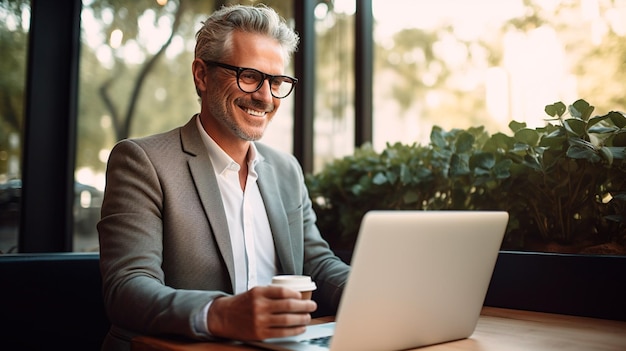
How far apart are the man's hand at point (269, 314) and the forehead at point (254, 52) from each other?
35.5 inches

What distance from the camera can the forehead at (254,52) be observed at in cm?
191

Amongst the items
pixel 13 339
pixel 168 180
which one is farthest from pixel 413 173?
pixel 13 339

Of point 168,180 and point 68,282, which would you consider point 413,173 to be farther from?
point 68,282

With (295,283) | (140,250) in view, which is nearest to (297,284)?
(295,283)

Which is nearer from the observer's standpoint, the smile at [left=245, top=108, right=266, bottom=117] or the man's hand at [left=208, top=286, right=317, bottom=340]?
the man's hand at [left=208, top=286, right=317, bottom=340]

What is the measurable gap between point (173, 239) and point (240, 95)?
0.50 meters

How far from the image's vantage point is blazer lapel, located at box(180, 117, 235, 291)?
1.74 meters

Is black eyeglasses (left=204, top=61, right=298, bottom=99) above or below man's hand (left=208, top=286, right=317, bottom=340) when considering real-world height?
above

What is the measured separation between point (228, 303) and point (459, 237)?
0.48m

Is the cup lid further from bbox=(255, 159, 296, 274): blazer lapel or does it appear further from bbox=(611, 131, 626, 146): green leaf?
bbox=(611, 131, 626, 146): green leaf

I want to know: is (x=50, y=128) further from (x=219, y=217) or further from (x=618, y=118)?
(x=618, y=118)

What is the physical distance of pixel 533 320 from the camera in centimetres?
163

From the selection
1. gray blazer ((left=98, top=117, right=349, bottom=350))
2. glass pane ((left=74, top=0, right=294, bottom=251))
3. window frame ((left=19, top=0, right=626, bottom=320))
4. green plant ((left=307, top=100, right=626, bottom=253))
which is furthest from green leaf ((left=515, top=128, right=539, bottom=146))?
glass pane ((left=74, top=0, right=294, bottom=251))

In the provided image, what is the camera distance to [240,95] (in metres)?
1.93
